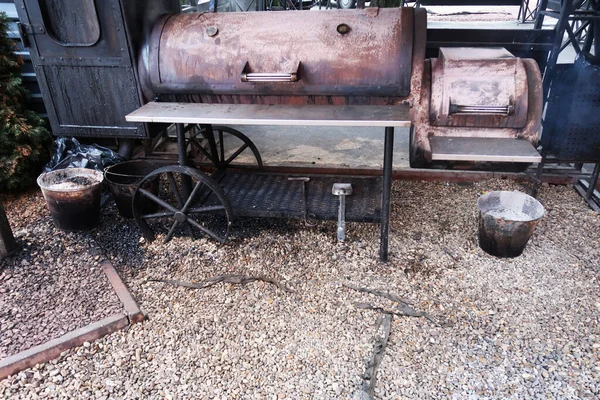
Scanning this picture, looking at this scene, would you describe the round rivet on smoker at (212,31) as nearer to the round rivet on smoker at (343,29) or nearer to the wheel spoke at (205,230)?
the round rivet on smoker at (343,29)

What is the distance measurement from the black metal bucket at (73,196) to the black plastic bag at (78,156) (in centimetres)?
26

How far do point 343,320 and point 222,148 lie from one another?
214 cm

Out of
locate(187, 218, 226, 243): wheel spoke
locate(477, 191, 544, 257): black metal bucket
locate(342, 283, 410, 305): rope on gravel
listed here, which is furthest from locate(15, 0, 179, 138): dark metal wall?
locate(477, 191, 544, 257): black metal bucket

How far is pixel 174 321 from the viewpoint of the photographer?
281 centimetres

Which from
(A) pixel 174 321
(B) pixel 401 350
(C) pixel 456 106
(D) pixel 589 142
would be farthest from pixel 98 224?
(D) pixel 589 142

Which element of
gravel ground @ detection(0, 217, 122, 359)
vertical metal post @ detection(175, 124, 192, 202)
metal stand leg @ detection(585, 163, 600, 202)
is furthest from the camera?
metal stand leg @ detection(585, 163, 600, 202)

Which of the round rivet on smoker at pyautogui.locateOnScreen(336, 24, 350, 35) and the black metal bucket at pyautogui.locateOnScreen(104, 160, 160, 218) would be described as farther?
the black metal bucket at pyautogui.locateOnScreen(104, 160, 160, 218)

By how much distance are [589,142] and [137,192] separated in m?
3.59

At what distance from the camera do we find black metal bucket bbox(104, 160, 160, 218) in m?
3.63

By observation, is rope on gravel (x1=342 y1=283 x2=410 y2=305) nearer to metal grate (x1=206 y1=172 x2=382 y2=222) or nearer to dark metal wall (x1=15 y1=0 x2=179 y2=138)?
metal grate (x1=206 y1=172 x2=382 y2=222)

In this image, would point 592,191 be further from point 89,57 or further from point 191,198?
point 89,57

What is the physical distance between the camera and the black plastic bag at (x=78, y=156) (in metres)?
4.09

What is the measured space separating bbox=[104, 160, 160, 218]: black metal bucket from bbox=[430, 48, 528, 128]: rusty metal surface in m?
2.23

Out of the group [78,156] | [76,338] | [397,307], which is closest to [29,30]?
[78,156]
